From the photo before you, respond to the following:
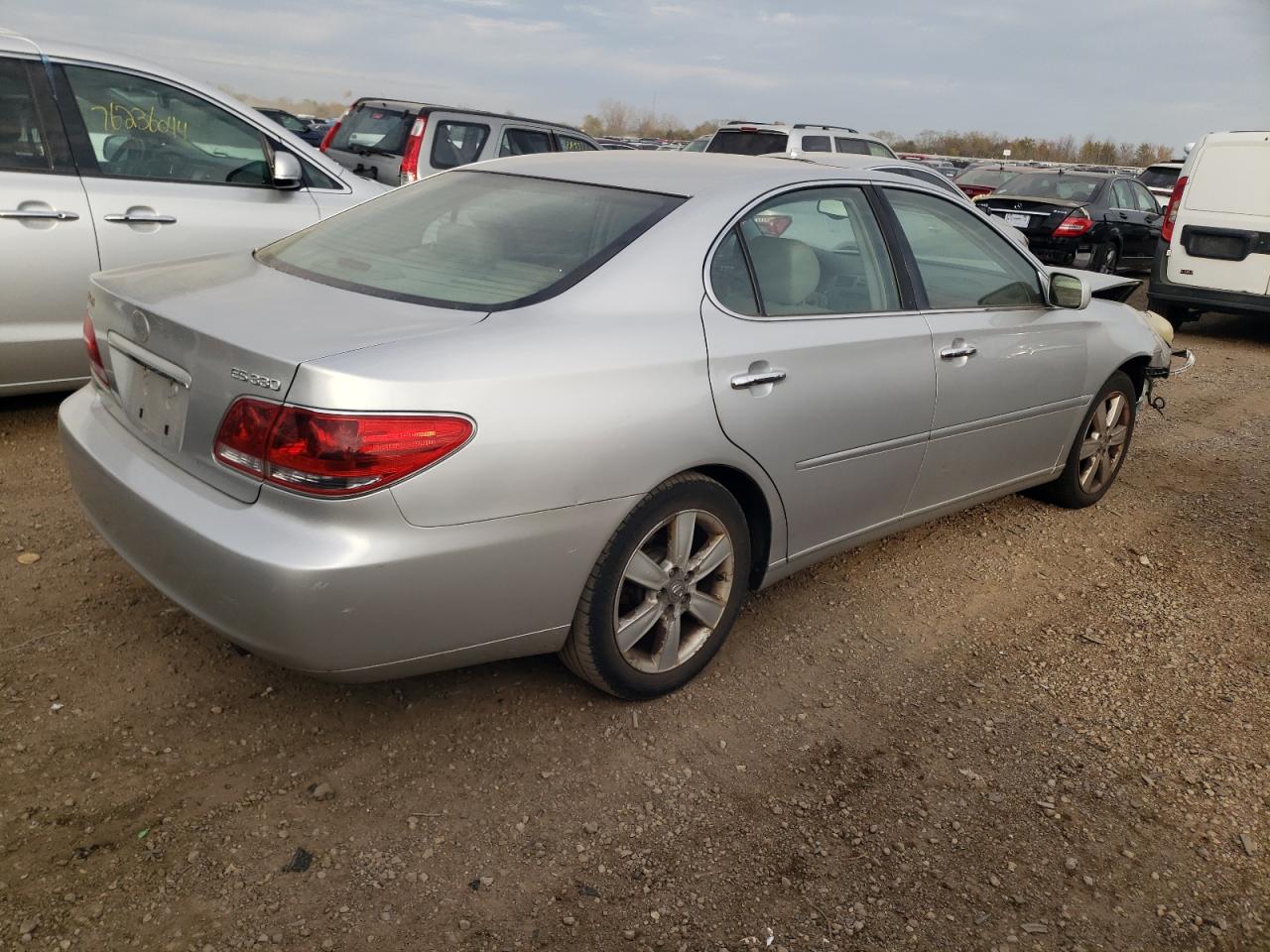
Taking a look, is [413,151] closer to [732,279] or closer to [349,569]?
[732,279]

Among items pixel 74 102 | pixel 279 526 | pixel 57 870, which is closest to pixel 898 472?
pixel 279 526

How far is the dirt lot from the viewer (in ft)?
7.66

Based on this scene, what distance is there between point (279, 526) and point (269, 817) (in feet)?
2.40

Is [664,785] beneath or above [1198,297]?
beneath

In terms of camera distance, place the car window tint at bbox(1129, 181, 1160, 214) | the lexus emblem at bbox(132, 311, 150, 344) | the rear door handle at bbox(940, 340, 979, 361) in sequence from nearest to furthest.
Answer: the lexus emblem at bbox(132, 311, 150, 344) < the rear door handle at bbox(940, 340, 979, 361) < the car window tint at bbox(1129, 181, 1160, 214)

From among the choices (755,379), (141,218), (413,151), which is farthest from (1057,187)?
(755,379)

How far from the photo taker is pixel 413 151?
10070mm

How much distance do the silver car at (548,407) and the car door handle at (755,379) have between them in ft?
0.05

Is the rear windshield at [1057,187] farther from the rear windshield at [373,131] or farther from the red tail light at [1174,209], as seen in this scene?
the rear windshield at [373,131]

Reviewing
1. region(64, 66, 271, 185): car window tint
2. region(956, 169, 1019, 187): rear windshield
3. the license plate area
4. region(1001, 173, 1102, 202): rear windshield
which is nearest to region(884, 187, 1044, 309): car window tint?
the license plate area

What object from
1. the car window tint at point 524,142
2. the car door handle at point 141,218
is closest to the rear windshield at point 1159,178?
the car window tint at point 524,142

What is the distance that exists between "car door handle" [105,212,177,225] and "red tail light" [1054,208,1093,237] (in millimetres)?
11025

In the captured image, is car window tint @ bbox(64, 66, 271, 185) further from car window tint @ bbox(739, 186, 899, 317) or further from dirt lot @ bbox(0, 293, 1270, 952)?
car window tint @ bbox(739, 186, 899, 317)

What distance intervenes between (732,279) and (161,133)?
3.44 metres
